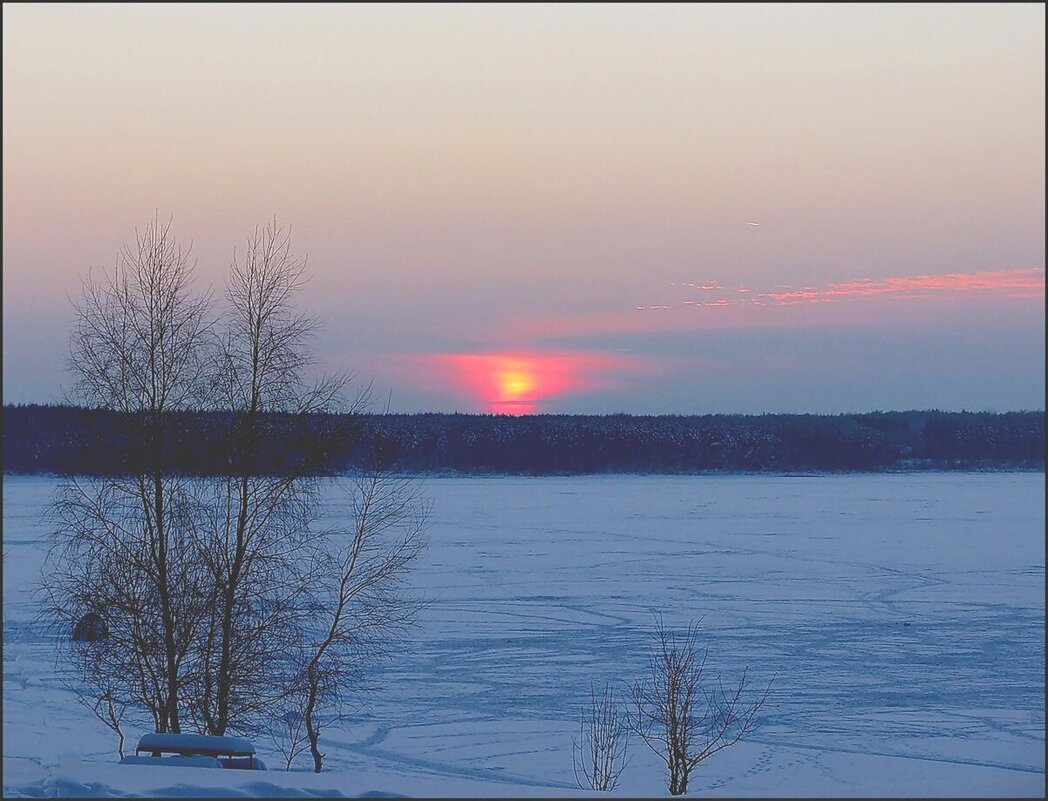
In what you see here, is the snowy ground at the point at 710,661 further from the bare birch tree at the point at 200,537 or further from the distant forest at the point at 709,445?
the distant forest at the point at 709,445

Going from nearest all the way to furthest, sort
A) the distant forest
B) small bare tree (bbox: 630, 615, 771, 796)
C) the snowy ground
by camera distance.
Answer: the snowy ground → small bare tree (bbox: 630, 615, 771, 796) → the distant forest

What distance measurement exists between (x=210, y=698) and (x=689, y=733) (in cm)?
521

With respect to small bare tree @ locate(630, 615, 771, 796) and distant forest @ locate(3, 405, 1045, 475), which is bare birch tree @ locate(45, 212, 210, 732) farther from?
distant forest @ locate(3, 405, 1045, 475)

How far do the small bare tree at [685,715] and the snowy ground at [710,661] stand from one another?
11.6 inches

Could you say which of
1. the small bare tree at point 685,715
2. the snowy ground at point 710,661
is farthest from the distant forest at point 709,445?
the small bare tree at point 685,715

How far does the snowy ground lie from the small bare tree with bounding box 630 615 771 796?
295 millimetres

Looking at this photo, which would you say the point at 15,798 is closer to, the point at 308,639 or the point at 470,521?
the point at 308,639

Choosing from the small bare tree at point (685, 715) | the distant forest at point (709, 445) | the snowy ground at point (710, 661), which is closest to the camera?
the snowy ground at point (710, 661)

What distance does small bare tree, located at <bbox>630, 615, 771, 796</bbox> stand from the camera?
9758 millimetres

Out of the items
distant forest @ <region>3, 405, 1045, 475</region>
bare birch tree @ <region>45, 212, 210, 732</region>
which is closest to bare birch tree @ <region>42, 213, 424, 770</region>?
bare birch tree @ <region>45, 212, 210, 732</region>

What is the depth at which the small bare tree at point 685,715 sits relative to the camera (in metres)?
9.76

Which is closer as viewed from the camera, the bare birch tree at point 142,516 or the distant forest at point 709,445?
the bare birch tree at point 142,516

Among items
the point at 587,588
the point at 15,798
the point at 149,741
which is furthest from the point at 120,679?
the point at 587,588

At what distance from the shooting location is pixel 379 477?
14016mm
